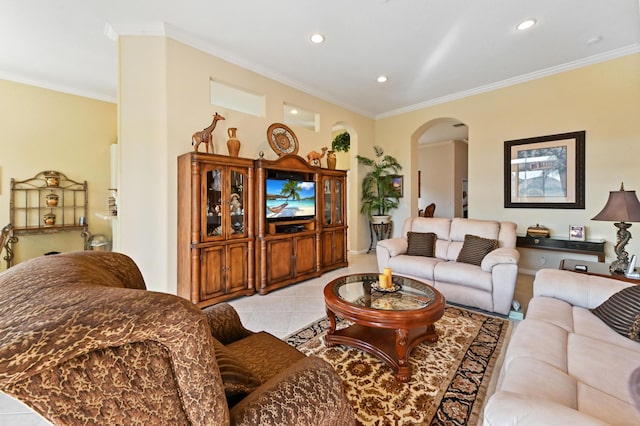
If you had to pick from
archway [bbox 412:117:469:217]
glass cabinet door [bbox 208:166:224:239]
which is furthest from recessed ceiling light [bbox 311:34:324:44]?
archway [bbox 412:117:469:217]

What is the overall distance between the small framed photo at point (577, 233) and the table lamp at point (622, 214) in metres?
1.53

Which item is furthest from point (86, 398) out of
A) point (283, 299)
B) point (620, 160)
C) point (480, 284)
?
point (620, 160)

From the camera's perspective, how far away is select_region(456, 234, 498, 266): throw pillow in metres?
3.21

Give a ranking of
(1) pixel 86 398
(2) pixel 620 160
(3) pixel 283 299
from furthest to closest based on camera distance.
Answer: (2) pixel 620 160 → (3) pixel 283 299 → (1) pixel 86 398

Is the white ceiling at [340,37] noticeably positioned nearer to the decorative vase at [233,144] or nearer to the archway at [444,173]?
the decorative vase at [233,144]

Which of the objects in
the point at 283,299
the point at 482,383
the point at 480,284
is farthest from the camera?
the point at 283,299

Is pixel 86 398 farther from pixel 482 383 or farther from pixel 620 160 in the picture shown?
pixel 620 160

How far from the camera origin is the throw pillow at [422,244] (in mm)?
3701

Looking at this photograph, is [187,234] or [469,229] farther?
[469,229]

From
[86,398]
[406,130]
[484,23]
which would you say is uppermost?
[484,23]

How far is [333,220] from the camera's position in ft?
15.6

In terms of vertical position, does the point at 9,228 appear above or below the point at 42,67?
below

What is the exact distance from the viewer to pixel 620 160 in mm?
3672

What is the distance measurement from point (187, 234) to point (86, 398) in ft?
8.88
